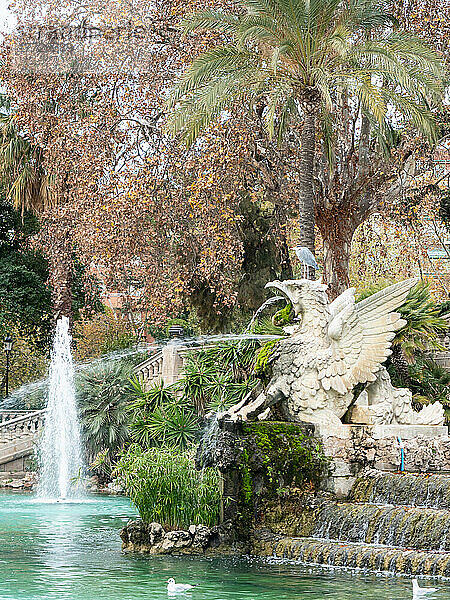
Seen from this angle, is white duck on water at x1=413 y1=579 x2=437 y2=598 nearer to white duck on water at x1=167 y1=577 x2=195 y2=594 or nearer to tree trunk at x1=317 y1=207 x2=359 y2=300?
white duck on water at x1=167 y1=577 x2=195 y2=594

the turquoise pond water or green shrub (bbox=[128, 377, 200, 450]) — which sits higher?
green shrub (bbox=[128, 377, 200, 450])

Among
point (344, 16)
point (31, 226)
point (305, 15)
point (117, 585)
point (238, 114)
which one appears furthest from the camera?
point (31, 226)

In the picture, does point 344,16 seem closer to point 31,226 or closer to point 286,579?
point 286,579

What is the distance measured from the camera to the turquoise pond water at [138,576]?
10.7m

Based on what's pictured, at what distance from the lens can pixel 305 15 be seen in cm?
1977

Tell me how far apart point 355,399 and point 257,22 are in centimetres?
835

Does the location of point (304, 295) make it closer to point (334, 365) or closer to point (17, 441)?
point (334, 365)

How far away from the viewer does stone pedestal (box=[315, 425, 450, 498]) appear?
48.8ft

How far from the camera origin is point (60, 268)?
29.6 meters

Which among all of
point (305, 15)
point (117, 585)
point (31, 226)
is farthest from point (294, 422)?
point (31, 226)

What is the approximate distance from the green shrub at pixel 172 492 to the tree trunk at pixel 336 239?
1215 centimetres

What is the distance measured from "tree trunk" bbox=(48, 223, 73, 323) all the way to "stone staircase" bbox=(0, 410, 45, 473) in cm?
334

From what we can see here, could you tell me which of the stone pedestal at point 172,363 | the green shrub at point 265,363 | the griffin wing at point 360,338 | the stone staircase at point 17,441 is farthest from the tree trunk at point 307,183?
the stone staircase at point 17,441

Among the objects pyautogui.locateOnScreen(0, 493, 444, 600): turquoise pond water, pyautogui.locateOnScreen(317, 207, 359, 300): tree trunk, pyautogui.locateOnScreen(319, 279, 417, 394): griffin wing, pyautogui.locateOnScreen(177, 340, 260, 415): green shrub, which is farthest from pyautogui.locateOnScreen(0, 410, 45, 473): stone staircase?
pyautogui.locateOnScreen(319, 279, 417, 394): griffin wing
